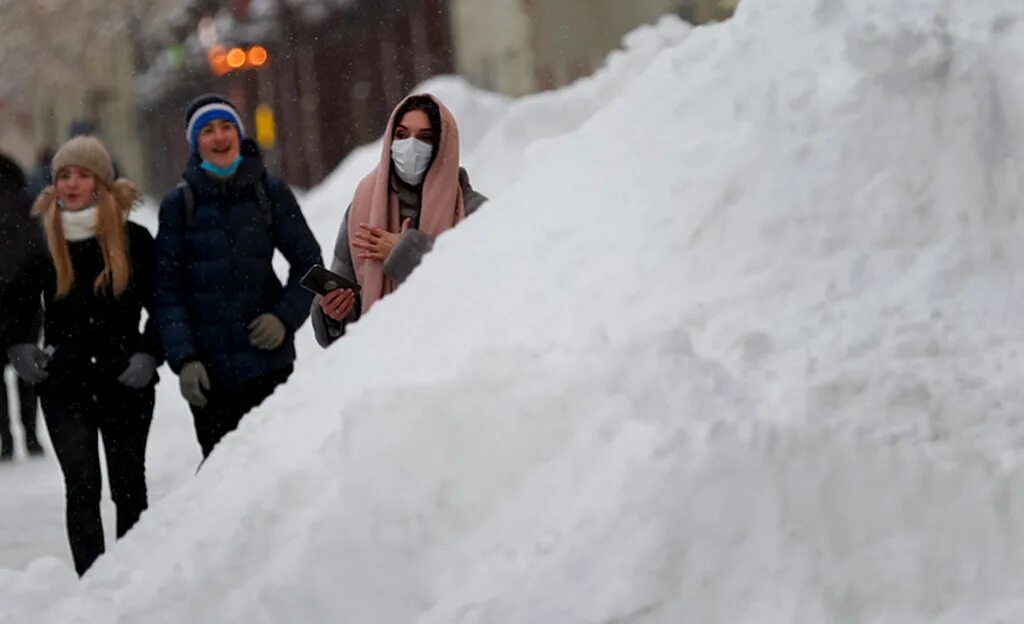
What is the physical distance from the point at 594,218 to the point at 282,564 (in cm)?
167

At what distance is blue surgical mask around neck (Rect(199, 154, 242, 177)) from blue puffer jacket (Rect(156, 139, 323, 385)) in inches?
0.7

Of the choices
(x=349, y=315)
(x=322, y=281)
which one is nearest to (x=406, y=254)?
(x=322, y=281)

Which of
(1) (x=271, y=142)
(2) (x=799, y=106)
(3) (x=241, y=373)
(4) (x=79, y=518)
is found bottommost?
(1) (x=271, y=142)

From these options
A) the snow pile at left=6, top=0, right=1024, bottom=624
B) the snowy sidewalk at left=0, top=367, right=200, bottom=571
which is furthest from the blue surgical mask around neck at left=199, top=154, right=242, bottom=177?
the snowy sidewalk at left=0, top=367, right=200, bottom=571

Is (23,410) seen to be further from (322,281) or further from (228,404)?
(322,281)

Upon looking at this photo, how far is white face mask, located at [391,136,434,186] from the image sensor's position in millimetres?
6754

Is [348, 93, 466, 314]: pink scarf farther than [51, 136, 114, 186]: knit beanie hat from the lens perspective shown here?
No

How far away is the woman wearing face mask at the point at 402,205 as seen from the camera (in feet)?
22.2

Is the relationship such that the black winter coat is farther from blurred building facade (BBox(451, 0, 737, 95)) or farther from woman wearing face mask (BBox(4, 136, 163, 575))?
blurred building facade (BBox(451, 0, 737, 95))

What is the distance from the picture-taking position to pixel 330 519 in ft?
18.3

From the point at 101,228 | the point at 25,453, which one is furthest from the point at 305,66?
the point at 101,228

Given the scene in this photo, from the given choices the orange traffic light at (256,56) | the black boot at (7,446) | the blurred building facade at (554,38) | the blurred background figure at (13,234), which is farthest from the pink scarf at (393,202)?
the orange traffic light at (256,56)

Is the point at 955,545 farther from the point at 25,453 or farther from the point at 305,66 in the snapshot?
the point at 305,66

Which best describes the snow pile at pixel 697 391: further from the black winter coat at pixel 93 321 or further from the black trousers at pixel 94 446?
the black winter coat at pixel 93 321
